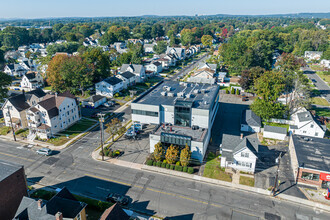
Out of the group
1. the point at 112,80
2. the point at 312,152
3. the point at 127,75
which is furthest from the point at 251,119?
the point at 127,75

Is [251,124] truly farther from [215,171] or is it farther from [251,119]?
[215,171]

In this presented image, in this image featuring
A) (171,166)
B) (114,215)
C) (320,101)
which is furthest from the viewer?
(320,101)

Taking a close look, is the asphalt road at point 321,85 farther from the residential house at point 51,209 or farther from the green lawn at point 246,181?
the residential house at point 51,209

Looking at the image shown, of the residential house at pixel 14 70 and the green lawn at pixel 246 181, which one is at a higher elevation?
the residential house at pixel 14 70

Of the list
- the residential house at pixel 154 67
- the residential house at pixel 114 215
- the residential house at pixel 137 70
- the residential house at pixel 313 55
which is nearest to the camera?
the residential house at pixel 114 215

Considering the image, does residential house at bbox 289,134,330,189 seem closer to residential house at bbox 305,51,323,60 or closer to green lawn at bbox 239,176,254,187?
green lawn at bbox 239,176,254,187

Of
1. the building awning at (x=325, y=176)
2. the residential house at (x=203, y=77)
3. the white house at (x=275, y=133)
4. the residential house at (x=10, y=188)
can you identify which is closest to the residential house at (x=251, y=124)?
the white house at (x=275, y=133)

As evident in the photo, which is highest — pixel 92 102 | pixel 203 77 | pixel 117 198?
pixel 203 77

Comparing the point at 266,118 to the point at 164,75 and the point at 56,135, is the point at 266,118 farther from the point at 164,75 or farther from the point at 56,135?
the point at 164,75
